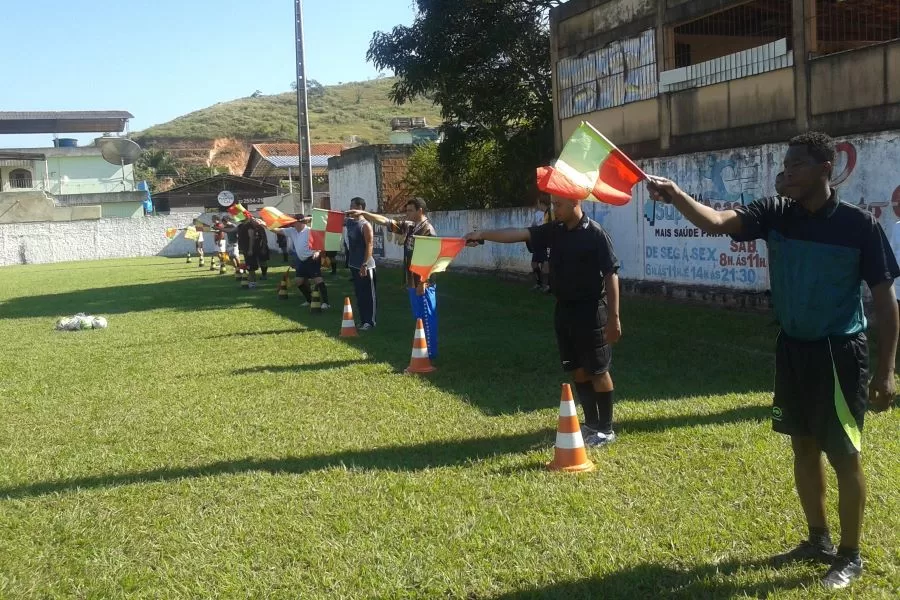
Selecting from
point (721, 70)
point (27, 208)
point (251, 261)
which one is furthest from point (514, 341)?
point (27, 208)

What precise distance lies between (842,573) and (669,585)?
756mm

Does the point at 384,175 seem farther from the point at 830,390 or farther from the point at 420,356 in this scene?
the point at 830,390

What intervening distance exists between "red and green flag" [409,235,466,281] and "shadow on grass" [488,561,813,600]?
171 inches

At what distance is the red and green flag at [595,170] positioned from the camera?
4551mm

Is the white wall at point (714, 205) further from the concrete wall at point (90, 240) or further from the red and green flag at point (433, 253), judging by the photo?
the concrete wall at point (90, 240)

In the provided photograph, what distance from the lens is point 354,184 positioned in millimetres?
34219

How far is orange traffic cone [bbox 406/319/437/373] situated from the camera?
9828 mm

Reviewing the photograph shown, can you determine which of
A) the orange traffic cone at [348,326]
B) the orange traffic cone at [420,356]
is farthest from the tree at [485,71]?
the orange traffic cone at [420,356]

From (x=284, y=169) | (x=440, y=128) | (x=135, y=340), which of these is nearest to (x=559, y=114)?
(x=440, y=128)

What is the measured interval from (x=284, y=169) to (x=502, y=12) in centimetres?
4906

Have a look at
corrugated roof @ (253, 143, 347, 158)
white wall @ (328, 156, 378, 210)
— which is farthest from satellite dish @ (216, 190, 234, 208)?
corrugated roof @ (253, 143, 347, 158)

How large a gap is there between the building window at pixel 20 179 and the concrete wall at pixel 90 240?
1871cm

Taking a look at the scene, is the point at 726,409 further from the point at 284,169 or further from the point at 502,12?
the point at 284,169

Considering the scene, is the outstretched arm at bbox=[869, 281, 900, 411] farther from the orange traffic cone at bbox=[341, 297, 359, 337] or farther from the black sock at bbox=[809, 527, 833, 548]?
the orange traffic cone at bbox=[341, 297, 359, 337]
